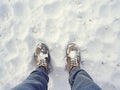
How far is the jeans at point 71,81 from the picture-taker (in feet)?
6.22

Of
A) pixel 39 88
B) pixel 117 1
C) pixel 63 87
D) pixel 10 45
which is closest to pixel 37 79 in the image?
pixel 39 88

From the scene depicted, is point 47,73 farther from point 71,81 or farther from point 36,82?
point 36,82

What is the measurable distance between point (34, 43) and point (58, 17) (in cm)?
38

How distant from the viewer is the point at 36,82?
79.8 inches

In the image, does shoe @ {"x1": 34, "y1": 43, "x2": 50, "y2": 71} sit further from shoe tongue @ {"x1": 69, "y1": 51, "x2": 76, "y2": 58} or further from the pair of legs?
shoe tongue @ {"x1": 69, "y1": 51, "x2": 76, "y2": 58}

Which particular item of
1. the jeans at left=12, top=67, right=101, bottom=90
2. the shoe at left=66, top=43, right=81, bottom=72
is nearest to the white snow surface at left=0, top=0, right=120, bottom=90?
the shoe at left=66, top=43, right=81, bottom=72

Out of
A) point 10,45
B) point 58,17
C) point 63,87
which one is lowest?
point 63,87

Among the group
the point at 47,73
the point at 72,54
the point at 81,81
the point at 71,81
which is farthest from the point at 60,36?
the point at 81,81

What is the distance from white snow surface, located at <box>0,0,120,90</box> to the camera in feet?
8.30

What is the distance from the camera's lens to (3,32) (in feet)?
8.85

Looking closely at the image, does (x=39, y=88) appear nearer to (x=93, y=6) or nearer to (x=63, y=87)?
(x=63, y=87)

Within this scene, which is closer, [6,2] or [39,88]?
[39,88]

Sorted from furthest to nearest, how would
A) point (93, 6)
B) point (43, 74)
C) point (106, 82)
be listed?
point (93, 6) < point (106, 82) < point (43, 74)

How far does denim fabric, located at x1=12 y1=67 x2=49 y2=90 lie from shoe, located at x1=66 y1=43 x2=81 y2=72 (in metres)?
0.27
